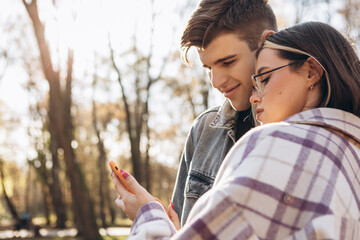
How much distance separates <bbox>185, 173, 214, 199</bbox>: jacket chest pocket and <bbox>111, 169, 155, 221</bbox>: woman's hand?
0.66 m

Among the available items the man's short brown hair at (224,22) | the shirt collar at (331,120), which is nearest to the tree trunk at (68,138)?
the man's short brown hair at (224,22)

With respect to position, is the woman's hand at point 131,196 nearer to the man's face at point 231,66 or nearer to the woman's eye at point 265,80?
the woman's eye at point 265,80

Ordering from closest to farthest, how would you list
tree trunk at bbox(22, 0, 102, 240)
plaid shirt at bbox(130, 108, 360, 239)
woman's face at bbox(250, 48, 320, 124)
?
plaid shirt at bbox(130, 108, 360, 239) → woman's face at bbox(250, 48, 320, 124) → tree trunk at bbox(22, 0, 102, 240)

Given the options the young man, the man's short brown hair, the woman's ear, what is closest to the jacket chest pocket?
the young man

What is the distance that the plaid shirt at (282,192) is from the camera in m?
1.16

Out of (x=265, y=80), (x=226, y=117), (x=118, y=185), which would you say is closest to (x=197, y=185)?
(x=226, y=117)

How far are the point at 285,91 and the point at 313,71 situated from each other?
134 millimetres

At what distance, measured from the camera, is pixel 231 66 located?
254 centimetres

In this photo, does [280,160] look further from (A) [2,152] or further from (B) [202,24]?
(A) [2,152]

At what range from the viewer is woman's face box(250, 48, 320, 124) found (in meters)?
1.57

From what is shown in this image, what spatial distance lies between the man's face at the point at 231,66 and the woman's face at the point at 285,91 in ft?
2.76

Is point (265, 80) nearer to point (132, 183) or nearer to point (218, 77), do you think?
point (132, 183)

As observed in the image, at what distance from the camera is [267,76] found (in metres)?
1.65

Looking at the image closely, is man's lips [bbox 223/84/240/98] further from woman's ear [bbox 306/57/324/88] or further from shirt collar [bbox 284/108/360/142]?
shirt collar [bbox 284/108/360/142]
